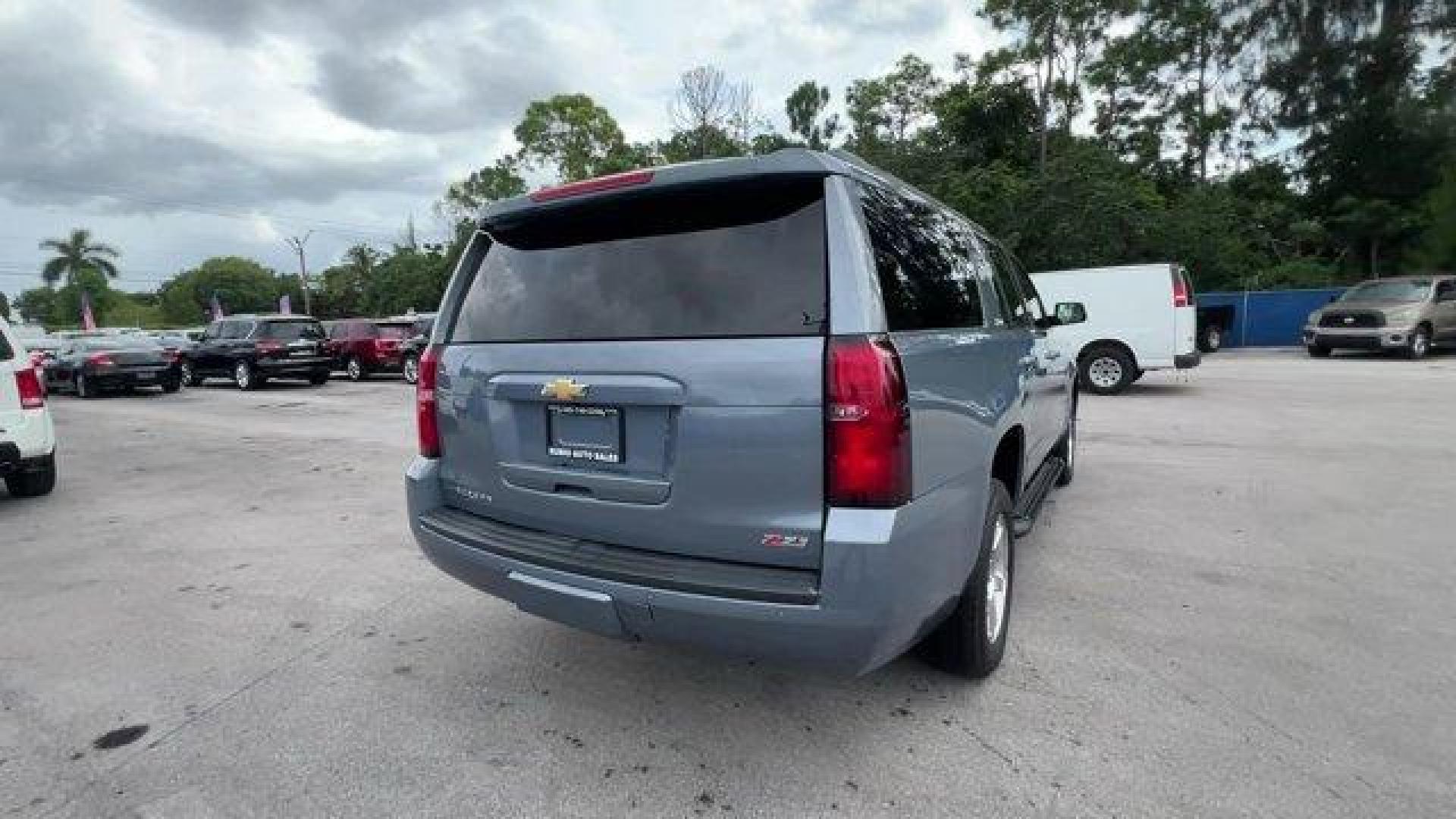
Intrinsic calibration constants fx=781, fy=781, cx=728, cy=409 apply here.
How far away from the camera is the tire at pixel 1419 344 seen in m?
16.2

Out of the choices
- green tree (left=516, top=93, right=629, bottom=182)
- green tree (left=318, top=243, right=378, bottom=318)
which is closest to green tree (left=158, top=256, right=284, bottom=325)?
green tree (left=318, top=243, right=378, bottom=318)

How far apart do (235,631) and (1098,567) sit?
14.7 ft

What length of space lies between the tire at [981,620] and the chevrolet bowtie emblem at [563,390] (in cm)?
146

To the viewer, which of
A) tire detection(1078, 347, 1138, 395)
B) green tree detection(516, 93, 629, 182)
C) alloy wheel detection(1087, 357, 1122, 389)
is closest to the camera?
tire detection(1078, 347, 1138, 395)

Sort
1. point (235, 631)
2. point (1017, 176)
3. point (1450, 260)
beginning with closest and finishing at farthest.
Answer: point (235, 631), point (1450, 260), point (1017, 176)

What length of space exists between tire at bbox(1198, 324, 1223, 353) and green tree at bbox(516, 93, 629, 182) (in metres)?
34.5

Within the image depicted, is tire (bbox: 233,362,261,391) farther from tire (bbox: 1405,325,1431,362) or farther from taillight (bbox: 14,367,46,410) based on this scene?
tire (bbox: 1405,325,1431,362)

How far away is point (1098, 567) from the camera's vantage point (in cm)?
436

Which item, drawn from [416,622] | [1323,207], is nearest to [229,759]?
[416,622]

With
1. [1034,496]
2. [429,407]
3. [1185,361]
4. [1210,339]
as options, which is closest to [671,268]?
[429,407]

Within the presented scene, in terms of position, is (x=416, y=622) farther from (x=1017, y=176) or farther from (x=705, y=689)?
(x=1017, y=176)

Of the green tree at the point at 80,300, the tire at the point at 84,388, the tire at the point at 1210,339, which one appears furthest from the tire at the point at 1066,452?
the green tree at the point at 80,300

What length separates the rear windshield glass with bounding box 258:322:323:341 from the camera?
59.6ft

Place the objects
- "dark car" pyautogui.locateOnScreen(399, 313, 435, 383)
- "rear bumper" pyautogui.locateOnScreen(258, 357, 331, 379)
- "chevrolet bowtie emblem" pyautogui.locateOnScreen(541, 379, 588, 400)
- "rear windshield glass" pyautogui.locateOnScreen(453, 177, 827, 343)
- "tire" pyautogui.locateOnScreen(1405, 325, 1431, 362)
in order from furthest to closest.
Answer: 1. "dark car" pyautogui.locateOnScreen(399, 313, 435, 383)
2. "rear bumper" pyautogui.locateOnScreen(258, 357, 331, 379)
3. "tire" pyautogui.locateOnScreen(1405, 325, 1431, 362)
4. "chevrolet bowtie emblem" pyautogui.locateOnScreen(541, 379, 588, 400)
5. "rear windshield glass" pyautogui.locateOnScreen(453, 177, 827, 343)
